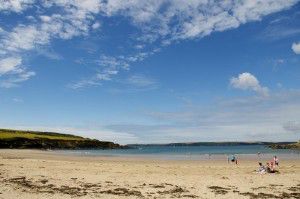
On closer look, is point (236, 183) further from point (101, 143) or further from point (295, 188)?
point (101, 143)

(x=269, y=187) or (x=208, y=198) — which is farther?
(x=269, y=187)

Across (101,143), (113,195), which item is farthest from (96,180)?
(101,143)

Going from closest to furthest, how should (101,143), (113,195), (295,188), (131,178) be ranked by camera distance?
(113,195)
(295,188)
(131,178)
(101,143)

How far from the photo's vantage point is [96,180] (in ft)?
87.4

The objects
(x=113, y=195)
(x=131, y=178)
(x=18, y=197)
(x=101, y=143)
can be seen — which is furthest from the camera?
(x=101, y=143)

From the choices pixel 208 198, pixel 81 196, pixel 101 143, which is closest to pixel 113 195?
pixel 81 196

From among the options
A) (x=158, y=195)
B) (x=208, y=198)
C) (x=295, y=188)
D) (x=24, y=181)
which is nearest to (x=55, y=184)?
(x=24, y=181)

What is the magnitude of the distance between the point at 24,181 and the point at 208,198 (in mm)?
12062

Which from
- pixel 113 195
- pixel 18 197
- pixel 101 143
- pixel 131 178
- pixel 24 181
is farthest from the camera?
pixel 101 143

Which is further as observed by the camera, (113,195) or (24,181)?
(24,181)

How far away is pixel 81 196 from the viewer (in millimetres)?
19453

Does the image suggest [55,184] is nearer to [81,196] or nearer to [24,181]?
[24,181]

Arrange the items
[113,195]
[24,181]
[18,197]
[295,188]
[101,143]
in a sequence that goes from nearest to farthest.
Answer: [18,197]
[113,195]
[295,188]
[24,181]
[101,143]

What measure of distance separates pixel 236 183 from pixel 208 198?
22.0ft
